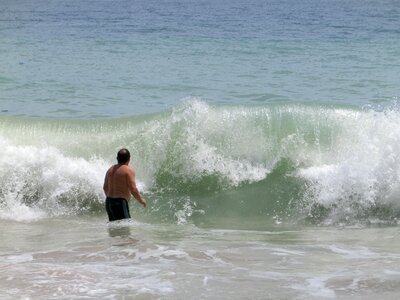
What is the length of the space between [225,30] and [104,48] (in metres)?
6.03

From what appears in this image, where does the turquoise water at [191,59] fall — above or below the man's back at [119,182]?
above

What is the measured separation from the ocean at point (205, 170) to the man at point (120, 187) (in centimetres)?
18

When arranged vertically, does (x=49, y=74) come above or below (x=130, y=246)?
above

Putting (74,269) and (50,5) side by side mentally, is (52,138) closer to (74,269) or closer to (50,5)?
(74,269)

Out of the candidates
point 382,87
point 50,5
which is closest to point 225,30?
point 382,87

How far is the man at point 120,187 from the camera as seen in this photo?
30.6 feet

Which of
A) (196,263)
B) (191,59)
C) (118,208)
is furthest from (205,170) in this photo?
(191,59)

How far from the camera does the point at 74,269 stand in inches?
269

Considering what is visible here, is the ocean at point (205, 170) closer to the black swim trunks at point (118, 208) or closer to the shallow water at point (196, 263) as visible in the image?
the shallow water at point (196, 263)

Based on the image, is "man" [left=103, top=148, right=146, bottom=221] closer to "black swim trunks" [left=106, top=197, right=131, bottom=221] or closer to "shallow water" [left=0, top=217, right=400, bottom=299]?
"black swim trunks" [left=106, top=197, right=131, bottom=221]

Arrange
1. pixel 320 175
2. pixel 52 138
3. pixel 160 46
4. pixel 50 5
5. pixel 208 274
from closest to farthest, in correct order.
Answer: pixel 208 274 < pixel 320 175 < pixel 52 138 < pixel 160 46 < pixel 50 5

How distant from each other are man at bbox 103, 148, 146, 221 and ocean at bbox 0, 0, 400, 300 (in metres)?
0.18

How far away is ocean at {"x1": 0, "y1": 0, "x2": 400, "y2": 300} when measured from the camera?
6660 mm

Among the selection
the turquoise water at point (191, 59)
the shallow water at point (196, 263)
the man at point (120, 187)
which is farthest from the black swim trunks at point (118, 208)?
the turquoise water at point (191, 59)
